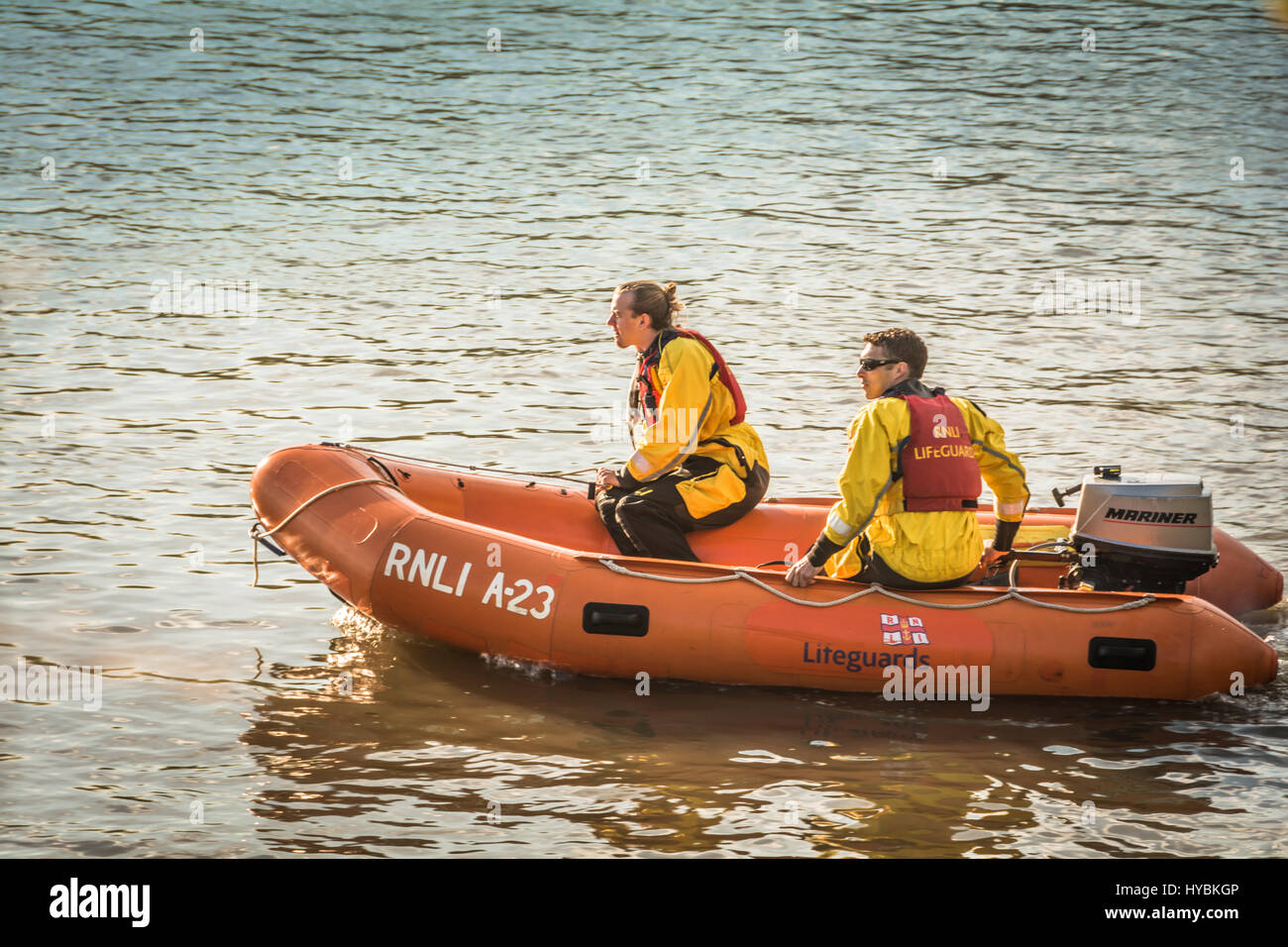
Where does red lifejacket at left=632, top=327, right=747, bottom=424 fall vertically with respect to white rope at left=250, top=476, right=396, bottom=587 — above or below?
above

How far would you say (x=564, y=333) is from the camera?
34.6 ft

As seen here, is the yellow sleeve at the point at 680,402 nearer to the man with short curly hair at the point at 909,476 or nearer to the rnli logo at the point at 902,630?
the man with short curly hair at the point at 909,476

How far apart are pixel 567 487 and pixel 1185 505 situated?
2.38m

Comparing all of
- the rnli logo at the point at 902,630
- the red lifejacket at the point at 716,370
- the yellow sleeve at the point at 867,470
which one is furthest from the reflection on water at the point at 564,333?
the red lifejacket at the point at 716,370

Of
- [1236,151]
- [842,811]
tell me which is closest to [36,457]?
[842,811]

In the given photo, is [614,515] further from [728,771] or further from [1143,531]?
[1143,531]

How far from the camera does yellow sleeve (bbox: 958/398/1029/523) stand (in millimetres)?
5273

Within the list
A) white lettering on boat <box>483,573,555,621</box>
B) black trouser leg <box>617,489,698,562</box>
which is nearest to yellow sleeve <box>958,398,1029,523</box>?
black trouser leg <box>617,489,698,562</box>

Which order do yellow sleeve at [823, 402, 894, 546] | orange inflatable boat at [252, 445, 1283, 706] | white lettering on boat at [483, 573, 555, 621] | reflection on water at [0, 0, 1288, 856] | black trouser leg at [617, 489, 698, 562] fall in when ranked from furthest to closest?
black trouser leg at [617, 489, 698, 562], white lettering on boat at [483, 573, 555, 621], orange inflatable boat at [252, 445, 1283, 706], yellow sleeve at [823, 402, 894, 546], reflection on water at [0, 0, 1288, 856]

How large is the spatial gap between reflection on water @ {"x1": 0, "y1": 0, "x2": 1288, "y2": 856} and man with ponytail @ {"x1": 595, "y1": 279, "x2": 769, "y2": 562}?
68 cm

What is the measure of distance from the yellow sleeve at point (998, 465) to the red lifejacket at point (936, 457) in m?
0.11

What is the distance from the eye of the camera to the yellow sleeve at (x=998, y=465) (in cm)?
527

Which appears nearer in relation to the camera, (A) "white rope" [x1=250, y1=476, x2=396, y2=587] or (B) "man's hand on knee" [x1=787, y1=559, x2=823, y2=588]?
(B) "man's hand on knee" [x1=787, y1=559, x2=823, y2=588]

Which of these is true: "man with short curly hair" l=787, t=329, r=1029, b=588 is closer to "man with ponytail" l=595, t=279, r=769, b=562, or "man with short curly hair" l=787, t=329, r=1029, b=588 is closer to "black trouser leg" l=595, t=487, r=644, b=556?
"man with ponytail" l=595, t=279, r=769, b=562
